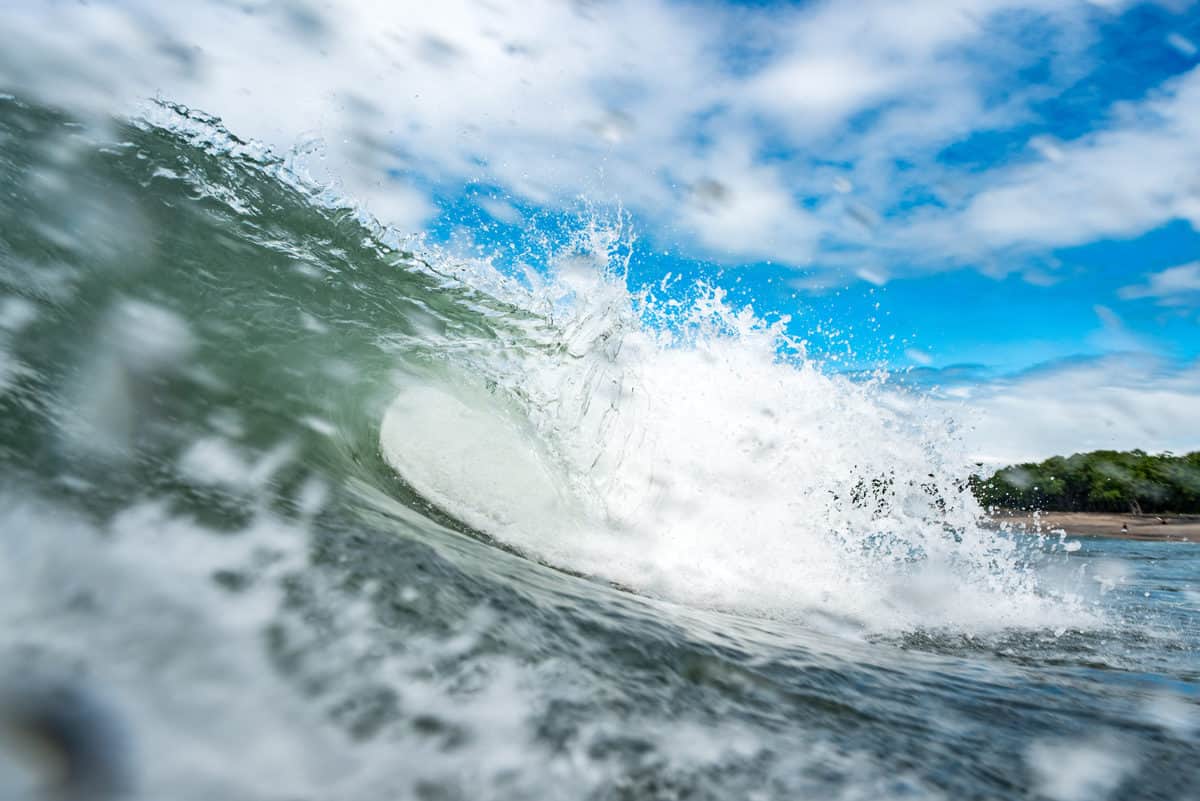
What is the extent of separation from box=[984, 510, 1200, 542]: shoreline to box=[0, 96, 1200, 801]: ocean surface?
39.5m

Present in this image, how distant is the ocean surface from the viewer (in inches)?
60.7

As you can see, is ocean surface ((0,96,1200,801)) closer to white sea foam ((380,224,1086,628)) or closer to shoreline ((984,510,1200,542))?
white sea foam ((380,224,1086,628))

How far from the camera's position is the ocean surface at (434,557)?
1.54 meters

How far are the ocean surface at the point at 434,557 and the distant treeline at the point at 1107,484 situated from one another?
2194 inches

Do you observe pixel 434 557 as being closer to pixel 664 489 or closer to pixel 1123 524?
pixel 664 489

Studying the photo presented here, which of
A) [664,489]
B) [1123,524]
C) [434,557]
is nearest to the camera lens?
[434,557]

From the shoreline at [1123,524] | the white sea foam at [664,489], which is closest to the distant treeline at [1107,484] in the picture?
the shoreline at [1123,524]

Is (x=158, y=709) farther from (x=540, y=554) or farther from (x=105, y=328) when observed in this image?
(x=540, y=554)

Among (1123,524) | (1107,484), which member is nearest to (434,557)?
(1123,524)

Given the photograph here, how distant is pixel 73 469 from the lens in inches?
82.9

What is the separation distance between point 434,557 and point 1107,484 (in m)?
70.6

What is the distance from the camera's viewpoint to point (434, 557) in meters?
2.62

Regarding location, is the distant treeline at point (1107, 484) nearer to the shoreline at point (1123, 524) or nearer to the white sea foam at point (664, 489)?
the shoreline at point (1123, 524)

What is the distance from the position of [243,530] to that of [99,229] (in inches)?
116
